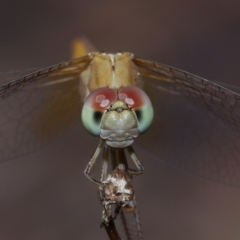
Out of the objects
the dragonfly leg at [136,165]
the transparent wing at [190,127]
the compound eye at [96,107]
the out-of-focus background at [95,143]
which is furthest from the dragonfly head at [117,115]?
the out-of-focus background at [95,143]

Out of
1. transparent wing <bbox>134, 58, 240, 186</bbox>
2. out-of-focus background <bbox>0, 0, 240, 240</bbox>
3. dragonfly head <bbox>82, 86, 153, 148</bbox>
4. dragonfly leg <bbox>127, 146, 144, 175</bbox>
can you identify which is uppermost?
out-of-focus background <bbox>0, 0, 240, 240</bbox>

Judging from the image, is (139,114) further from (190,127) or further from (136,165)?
(190,127)

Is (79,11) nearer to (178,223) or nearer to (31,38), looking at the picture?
(31,38)

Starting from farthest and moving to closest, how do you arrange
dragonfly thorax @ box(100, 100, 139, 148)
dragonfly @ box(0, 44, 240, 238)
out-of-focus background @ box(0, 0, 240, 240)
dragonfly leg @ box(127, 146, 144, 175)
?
1. out-of-focus background @ box(0, 0, 240, 240)
2. dragonfly @ box(0, 44, 240, 238)
3. dragonfly leg @ box(127, 146, 144, 175)
4. dragonfly thorax @ box(100, 100, 139, 148)

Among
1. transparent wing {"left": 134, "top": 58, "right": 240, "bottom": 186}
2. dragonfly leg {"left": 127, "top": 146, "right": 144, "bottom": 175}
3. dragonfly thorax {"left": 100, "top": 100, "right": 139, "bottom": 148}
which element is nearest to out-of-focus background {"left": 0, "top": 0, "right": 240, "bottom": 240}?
transparent wing {"left": 134, "top": 58, "right": 240, "bottom": 186}

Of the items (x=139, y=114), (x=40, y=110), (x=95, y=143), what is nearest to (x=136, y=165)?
(x=139, y=114)

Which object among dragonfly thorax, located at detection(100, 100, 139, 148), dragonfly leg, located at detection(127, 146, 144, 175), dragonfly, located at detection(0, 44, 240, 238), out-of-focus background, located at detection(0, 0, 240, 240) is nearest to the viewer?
dragonfly thorax, located at detection(100, 100, 139, 148)

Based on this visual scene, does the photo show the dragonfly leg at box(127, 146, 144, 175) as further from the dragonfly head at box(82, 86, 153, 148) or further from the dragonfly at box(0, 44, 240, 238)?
the dragonfly at box(0, 44, 240, 238)
